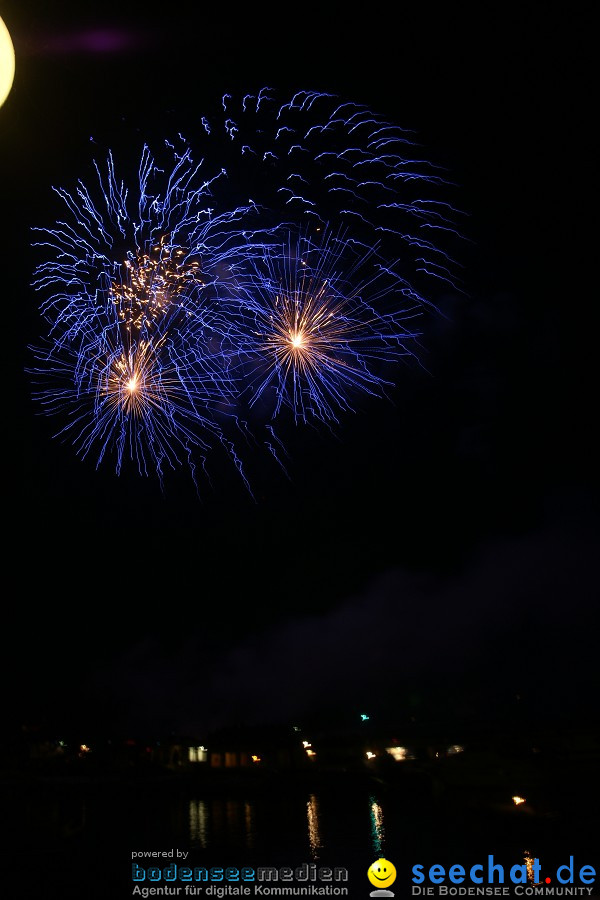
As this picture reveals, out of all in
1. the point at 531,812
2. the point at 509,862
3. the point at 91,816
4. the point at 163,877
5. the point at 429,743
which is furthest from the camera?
the point at 429,743

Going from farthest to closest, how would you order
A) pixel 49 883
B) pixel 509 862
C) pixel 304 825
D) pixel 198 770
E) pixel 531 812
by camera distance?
1. pixel 198 770
2. pixel 304 825
3. pixel 531 812
4. pixel 509 862
5. pixel 49 883

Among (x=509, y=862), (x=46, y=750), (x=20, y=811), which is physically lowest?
(x=509, y=862)

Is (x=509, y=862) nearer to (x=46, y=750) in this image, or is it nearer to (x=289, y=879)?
(x=289, y=879)

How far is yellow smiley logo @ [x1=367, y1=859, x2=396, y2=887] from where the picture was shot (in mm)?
11148

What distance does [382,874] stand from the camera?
37.6 feet

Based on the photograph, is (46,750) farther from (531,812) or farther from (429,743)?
(531,812)

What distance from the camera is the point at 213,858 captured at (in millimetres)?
13461

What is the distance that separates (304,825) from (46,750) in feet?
93.8

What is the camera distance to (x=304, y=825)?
61.1 ft

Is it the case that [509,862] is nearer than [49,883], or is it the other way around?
[49,883]

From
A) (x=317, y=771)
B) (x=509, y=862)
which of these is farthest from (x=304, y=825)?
(x=317, y=771)

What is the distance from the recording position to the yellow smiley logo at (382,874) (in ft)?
36.6

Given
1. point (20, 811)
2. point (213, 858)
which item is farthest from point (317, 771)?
point (213, 858)

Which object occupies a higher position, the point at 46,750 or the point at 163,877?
the point at 46,750
